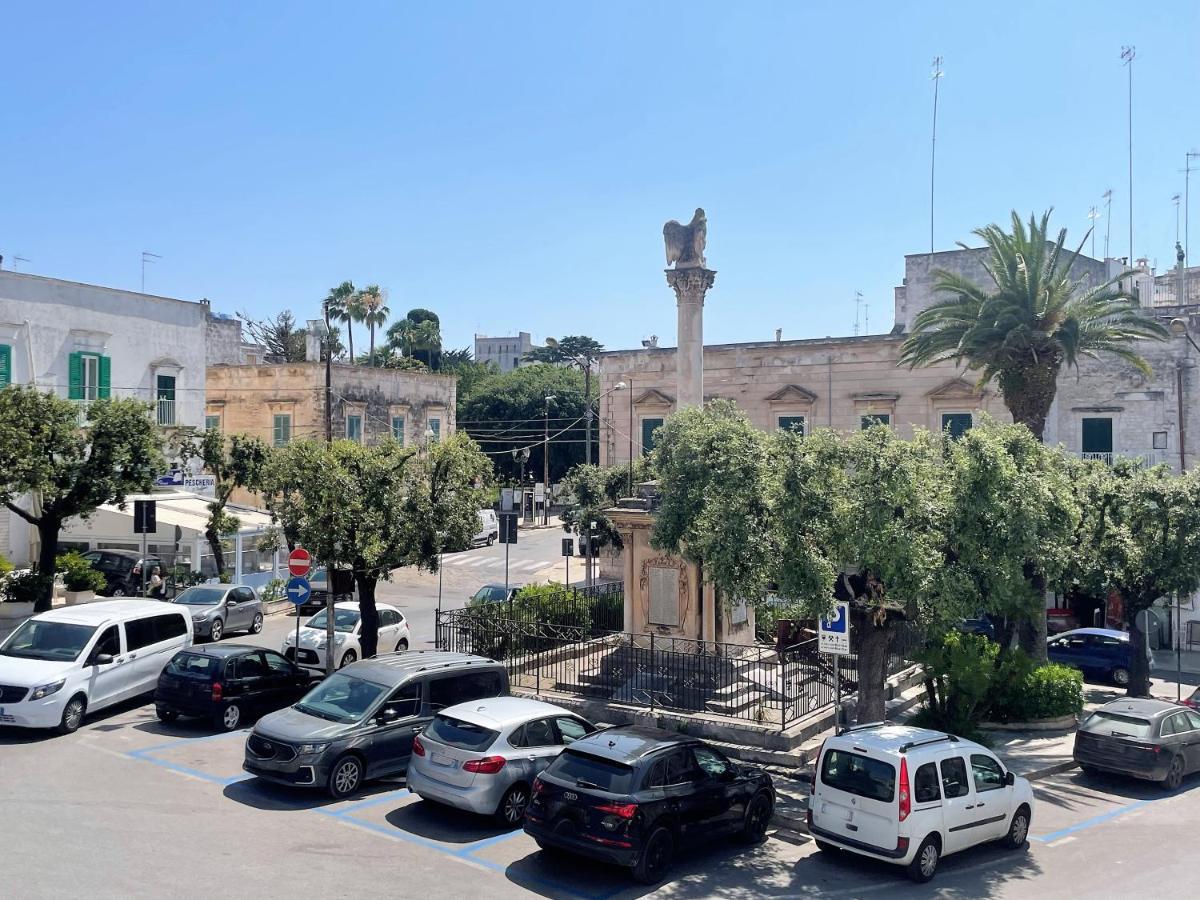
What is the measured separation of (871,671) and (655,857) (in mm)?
5078

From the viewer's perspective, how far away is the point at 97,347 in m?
32.9

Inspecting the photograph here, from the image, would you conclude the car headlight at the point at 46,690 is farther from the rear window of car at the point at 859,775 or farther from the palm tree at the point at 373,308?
the palm tree at the point at 373,308

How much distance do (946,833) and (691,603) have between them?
8920 millimetres

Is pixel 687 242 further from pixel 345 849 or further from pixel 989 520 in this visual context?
pixel 345 849

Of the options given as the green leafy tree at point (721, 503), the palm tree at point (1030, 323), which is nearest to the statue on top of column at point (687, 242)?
the palm tree at point (1030, 323)

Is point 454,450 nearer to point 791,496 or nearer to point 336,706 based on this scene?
point 336,706

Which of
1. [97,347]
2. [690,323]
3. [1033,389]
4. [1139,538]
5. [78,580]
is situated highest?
[97,347]

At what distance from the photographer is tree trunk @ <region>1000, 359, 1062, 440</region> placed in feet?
76.1

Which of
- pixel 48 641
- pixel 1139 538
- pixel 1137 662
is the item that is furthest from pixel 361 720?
pixel 1137 662

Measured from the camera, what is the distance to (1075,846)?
12.6 metres

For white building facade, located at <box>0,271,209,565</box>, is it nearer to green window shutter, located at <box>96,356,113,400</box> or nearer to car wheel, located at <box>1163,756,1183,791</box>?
green window shutter, located at <box>96,356,113,400</box>

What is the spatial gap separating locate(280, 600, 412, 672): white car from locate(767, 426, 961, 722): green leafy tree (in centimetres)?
1153

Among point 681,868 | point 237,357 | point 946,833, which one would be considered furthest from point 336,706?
point 237,357

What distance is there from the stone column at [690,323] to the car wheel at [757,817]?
12009mm
